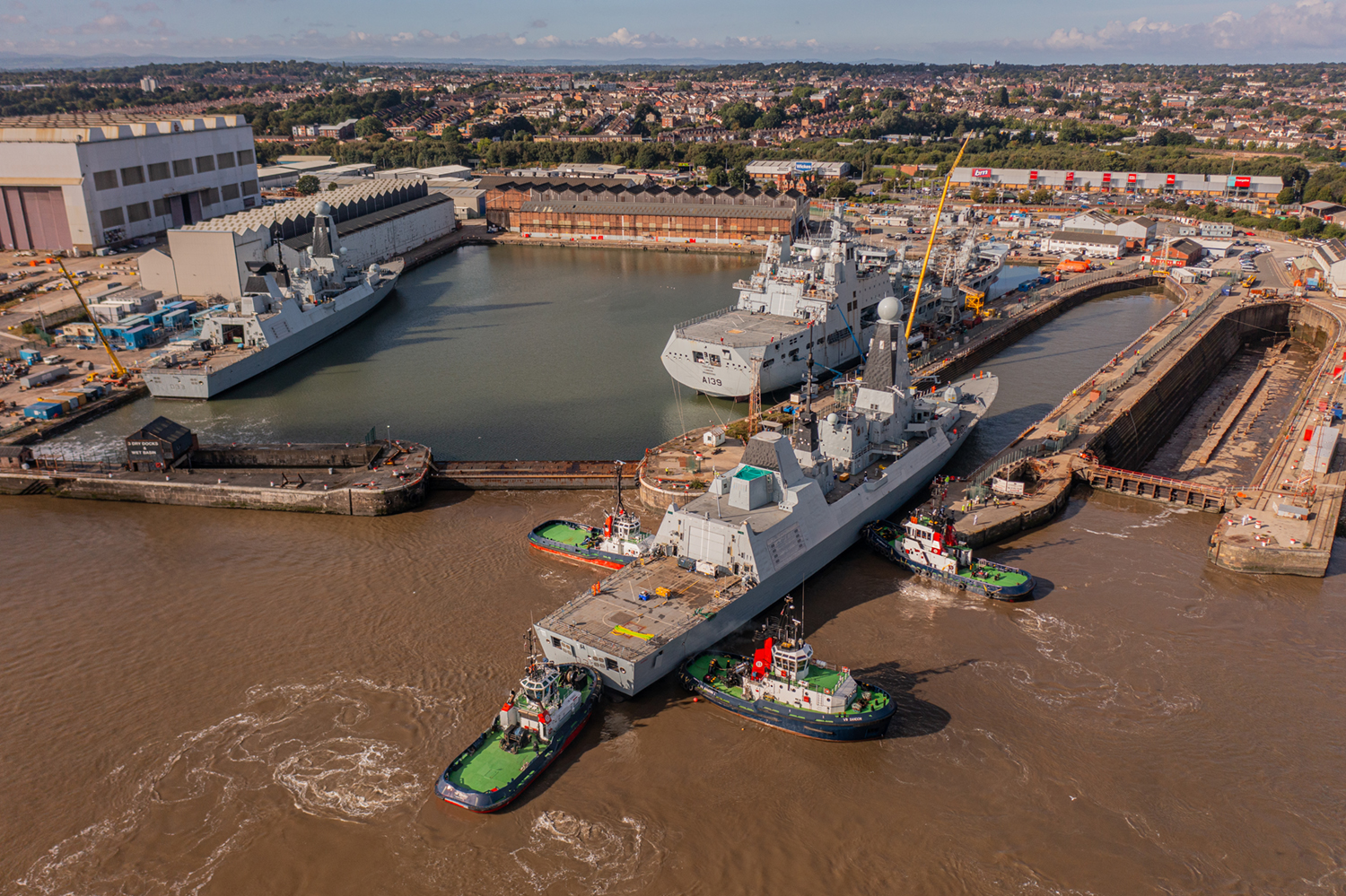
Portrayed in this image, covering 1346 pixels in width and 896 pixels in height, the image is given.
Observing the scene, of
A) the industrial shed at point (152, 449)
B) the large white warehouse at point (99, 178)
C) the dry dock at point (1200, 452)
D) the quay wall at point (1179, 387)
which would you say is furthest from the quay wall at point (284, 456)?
the large white warehouse at point (99, 178)

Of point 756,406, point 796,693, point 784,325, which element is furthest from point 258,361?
point 796,693

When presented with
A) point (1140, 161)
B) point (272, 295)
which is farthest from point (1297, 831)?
point (1140, 161)

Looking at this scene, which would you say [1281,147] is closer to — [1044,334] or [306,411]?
[1044,334]

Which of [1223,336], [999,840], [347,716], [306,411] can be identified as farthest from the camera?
[1223,336]

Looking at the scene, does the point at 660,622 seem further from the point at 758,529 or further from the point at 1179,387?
the point at 1179,387

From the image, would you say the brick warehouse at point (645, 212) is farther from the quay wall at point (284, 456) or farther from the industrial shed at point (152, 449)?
the industrial shed at point (152, 449)

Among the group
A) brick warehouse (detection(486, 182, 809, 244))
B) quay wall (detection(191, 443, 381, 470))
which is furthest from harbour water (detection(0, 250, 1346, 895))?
brick warehouse (detection(486, 182, 809, 244))
